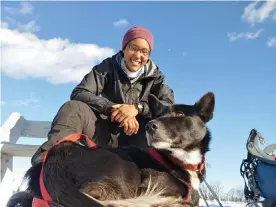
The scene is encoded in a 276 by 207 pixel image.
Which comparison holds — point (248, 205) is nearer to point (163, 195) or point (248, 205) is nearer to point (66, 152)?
point (163, 195)

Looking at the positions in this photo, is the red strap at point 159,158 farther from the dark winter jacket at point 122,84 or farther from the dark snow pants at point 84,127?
the dark winter jacket at point 122,84

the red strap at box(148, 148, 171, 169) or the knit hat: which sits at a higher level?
the knit hat

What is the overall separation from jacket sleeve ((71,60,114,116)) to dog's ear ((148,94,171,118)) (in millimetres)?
369

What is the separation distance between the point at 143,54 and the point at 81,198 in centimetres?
204

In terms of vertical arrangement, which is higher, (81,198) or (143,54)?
(143,54)

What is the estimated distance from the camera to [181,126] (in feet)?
9.59

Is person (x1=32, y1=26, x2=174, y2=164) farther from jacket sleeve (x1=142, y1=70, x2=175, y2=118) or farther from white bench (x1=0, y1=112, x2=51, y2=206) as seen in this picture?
white bench (x1=0, y1=112, x2=51, y2=206)

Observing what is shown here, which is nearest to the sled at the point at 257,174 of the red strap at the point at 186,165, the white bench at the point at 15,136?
the red strap at the point at 186,165

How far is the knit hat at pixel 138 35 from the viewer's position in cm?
375

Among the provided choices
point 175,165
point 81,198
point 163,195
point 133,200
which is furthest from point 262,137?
point 81,198

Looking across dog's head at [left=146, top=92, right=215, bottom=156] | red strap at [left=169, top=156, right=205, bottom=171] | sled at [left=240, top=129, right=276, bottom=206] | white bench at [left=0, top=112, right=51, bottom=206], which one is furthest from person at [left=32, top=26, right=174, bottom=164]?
white bench at [left=0, top=112, right=51, bottom=206]

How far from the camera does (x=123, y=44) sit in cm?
387

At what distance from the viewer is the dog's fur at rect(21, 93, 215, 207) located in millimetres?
2223

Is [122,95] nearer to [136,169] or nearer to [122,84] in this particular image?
[122,84]
